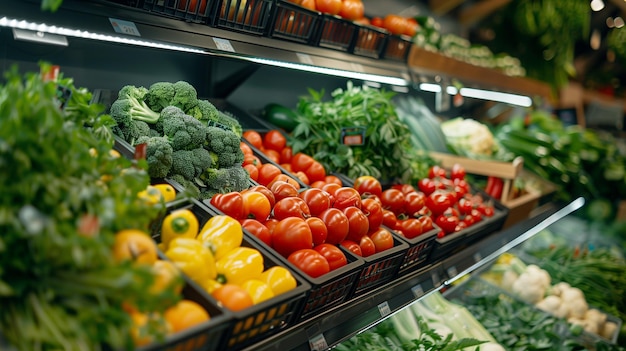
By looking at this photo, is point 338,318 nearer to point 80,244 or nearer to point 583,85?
point 80,244

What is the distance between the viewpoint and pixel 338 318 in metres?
1.76

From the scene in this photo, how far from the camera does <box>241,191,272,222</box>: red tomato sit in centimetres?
188

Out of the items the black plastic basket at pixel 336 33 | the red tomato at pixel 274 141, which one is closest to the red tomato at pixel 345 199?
the red tomato at pixel 274 141

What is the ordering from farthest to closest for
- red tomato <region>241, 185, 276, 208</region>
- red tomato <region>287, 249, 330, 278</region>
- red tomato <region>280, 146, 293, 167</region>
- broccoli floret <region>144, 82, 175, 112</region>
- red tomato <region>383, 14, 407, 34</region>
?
red tomato <region>383, 14, 407, 34</region> → red tomato <region>280, 146, 293, 167</region> → broccoli floret <region>144, 82, 175, 112</region> → red tomato <region>241, 185, 276, 208</region> → red tomato <region>287, 249, 330, 278</region>

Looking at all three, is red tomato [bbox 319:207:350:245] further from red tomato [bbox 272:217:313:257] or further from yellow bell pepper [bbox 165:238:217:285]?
yellow bell pepper [bbox 165:238:217:285]

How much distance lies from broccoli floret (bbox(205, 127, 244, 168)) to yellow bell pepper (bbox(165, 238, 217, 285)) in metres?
0.68

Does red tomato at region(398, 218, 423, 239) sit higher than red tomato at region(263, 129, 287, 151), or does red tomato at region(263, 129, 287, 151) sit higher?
red tomato at region(263, 129, 287, 151)

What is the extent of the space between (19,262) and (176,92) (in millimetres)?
1243

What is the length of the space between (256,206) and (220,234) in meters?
0.31

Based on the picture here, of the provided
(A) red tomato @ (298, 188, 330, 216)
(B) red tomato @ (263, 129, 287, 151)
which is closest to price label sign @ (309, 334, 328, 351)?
(A) red tomato @ (298, 188, 330, 216)

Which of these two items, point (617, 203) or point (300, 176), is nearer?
point (300, 176)

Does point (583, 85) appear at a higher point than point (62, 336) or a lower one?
higher

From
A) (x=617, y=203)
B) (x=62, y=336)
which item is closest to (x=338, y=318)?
(x=62, y=336)

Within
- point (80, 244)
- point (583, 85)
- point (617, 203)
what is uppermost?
point (583, 85)
